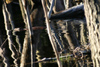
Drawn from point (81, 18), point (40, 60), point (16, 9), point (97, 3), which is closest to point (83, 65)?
point (40, 60)

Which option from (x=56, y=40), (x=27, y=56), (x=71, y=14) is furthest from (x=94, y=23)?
(x=71, y=14)

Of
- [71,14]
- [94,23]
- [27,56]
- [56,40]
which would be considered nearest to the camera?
[94,23]

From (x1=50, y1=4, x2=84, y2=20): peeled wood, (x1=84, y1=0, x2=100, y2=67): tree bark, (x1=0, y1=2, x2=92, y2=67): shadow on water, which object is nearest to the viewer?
(x1=84, y1=0, x2=100, y2=67): tree bark

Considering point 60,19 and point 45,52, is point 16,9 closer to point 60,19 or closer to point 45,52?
point 60,19

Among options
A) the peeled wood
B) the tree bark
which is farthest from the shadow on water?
the tree bark

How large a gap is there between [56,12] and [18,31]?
876 mm

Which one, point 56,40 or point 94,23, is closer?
point 94,23

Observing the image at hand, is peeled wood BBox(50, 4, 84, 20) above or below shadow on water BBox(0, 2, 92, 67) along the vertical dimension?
above

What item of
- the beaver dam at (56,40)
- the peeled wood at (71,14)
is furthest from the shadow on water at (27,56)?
the peeled wood at (71,14)

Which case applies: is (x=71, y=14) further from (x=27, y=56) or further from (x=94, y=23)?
(x=94, y=23)

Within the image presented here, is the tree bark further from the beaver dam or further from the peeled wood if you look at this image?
the peeled wood

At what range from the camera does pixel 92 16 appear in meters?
1.50

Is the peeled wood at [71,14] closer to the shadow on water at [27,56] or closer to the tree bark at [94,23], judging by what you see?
the shadow on water at [27,56]

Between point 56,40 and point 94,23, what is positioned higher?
point 94,23
